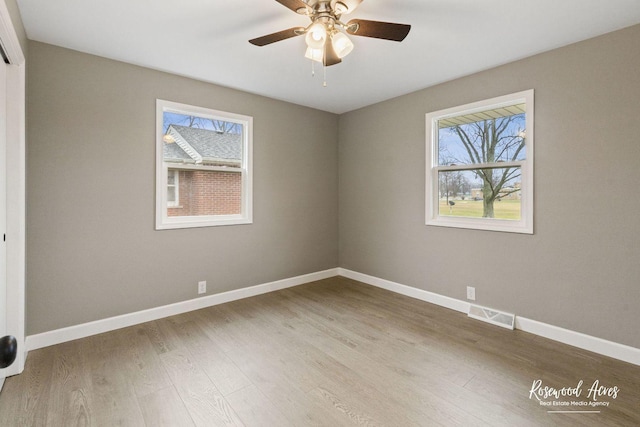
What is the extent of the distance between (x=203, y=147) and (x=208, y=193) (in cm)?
53

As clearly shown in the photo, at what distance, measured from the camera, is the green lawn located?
3.02 meters

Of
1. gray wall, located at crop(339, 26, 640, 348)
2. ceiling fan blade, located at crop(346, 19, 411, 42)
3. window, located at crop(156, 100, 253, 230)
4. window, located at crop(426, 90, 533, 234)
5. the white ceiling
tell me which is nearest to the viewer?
ceiling fan blade, located at crop(346, 19, 411, 42)

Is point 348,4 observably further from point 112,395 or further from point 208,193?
point 112,395

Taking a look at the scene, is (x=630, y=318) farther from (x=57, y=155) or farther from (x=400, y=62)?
(x=57, y=155)

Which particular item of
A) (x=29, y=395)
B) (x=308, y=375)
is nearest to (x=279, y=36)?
(x=308, y=375)

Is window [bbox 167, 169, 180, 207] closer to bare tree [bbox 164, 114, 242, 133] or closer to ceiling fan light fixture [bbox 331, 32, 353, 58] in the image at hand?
bare tree [bbox 164, 114, 242, 133]

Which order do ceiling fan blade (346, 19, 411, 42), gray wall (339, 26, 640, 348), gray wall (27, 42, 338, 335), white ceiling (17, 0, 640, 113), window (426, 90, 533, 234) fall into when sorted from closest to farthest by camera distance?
ceiling fan blade (346, 19, 411, 42) → white ceiling (17, 0, 640, 113) → gray wall (339, 26, 640, 348) → gray wall (27, 42, 338, 335) → window (426, 90, 533, 234)

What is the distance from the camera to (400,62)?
293 cm

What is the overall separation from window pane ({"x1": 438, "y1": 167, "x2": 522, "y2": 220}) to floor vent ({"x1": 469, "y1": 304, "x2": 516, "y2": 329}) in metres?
0.96

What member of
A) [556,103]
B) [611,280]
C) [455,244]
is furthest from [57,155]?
[611,280]

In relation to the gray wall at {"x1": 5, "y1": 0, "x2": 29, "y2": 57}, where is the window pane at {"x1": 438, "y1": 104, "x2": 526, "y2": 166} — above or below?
below

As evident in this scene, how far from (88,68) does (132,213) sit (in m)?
1.35

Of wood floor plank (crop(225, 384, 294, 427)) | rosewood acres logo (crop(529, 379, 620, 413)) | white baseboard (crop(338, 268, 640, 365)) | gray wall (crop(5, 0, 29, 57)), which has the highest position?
gray wall (crop(5, 0, 29, 57))

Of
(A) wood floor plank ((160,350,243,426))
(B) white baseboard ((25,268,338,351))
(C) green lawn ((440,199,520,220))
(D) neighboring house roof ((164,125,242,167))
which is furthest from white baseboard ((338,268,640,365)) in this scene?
(D) neighboring house roof ((164,125,242,167))
